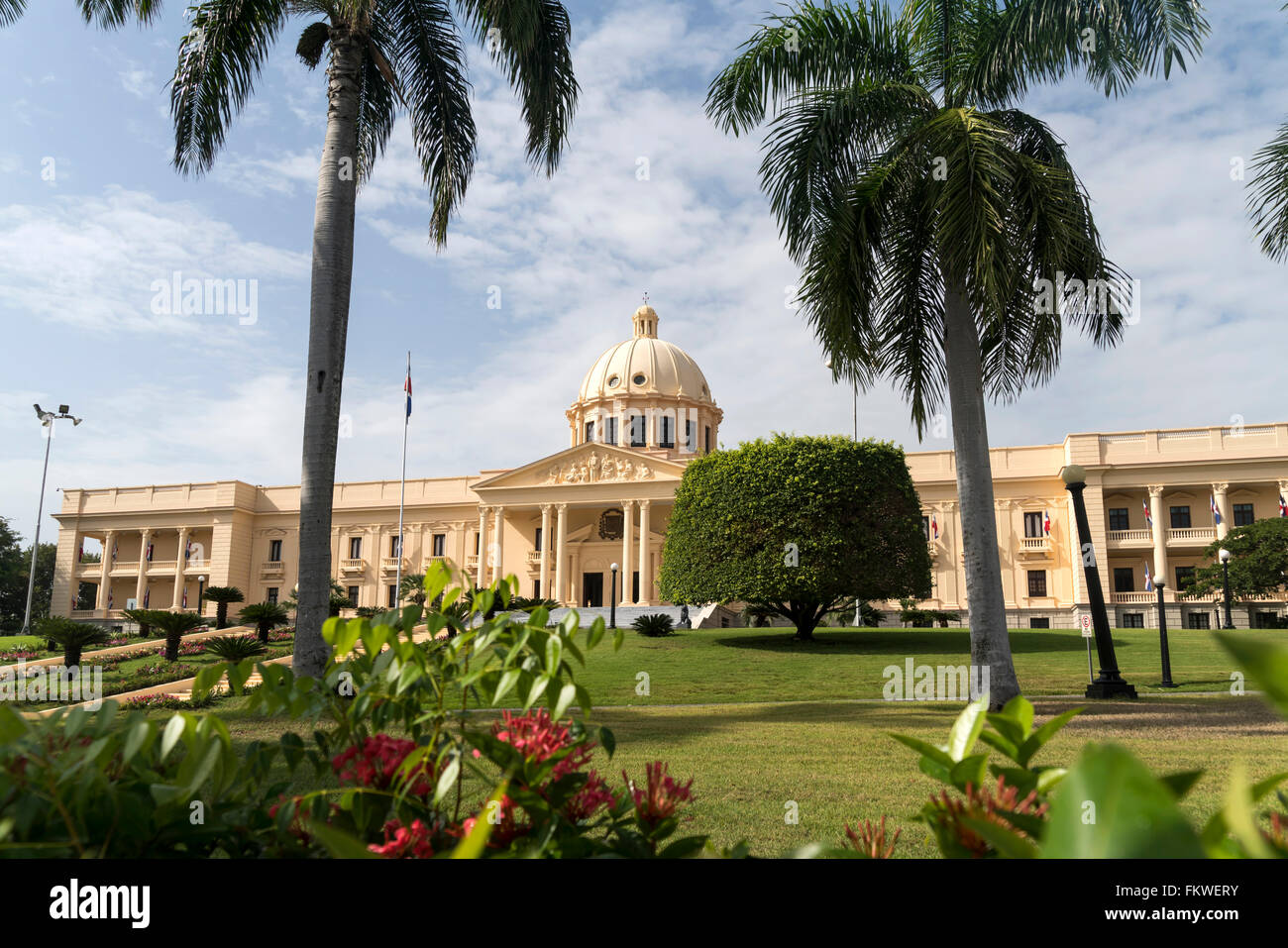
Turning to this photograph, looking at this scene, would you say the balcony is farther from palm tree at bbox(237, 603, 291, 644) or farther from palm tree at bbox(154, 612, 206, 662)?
palm tree at bbox(154, 612, 206, 662)

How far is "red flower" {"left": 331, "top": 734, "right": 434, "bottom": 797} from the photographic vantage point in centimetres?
131

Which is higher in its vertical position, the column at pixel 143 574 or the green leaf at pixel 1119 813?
Result: the column at pixel 143 574

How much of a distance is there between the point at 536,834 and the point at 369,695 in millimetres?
450

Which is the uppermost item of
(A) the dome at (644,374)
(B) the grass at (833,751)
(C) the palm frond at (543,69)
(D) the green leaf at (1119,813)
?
(A) the dome at (644,374)

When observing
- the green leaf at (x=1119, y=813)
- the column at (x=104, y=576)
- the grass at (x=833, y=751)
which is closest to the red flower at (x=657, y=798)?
the green leaf at (x=1119, y=813)

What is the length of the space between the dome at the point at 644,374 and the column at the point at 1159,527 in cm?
3006

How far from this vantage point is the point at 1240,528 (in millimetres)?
38156

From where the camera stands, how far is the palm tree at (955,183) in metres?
10.6

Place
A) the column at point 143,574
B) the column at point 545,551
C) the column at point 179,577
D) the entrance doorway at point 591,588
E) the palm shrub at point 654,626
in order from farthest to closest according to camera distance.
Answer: the column at point 179,577
the column at point 143,574
the entrance doorway at point 591,588
the column at point 545,551
the palm shrub at point 654,626

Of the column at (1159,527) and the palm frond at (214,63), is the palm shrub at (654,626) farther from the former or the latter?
the column at (1159,527)
